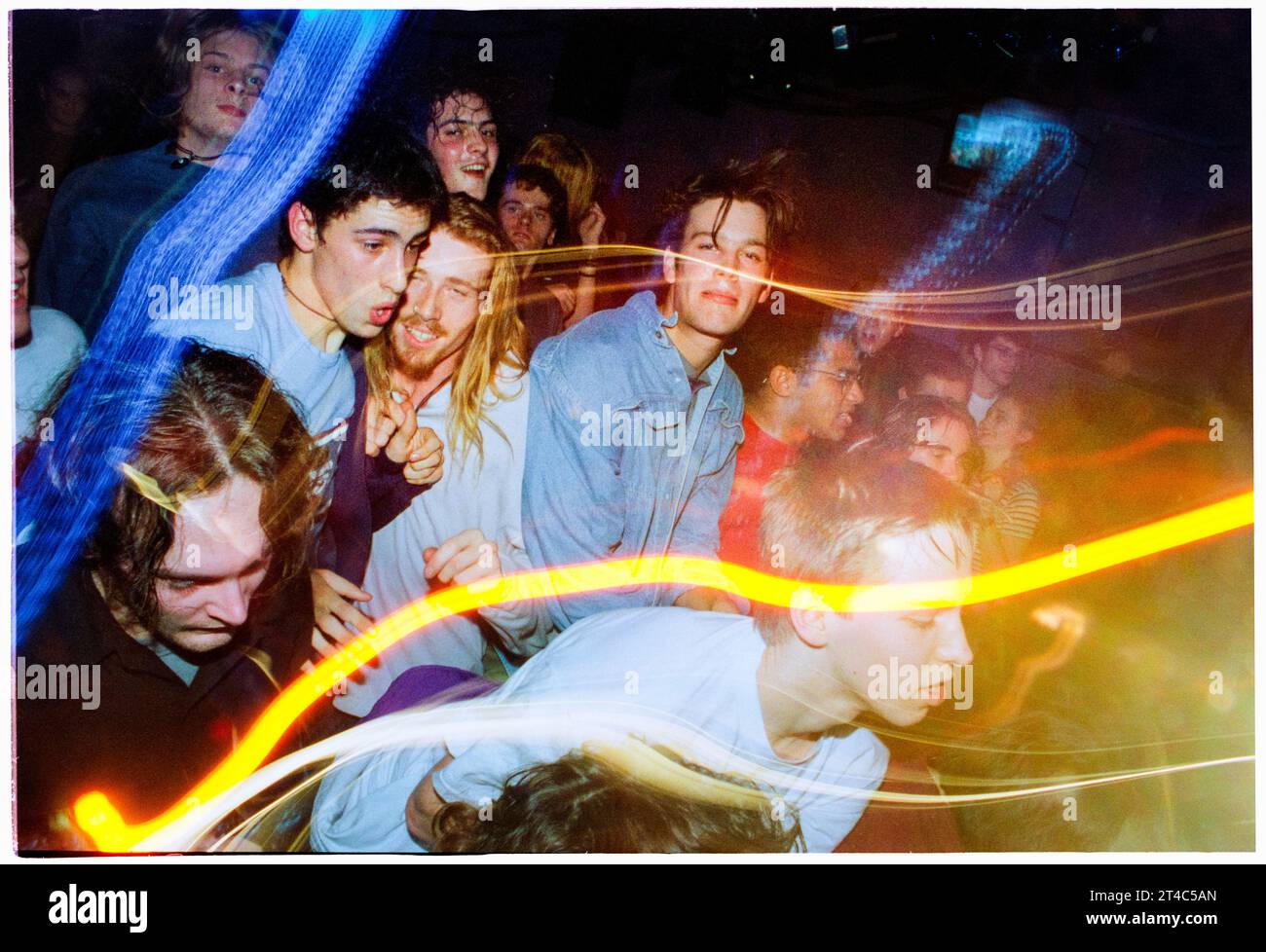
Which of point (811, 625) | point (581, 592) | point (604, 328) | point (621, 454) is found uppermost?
point (604, 328)

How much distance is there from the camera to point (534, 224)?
282cm

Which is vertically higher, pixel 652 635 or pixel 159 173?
pixel 159 173

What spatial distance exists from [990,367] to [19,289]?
2.54 m

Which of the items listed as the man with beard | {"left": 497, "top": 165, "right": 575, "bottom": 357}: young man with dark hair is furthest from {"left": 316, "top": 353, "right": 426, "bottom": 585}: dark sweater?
{"left": 497, "top": 165, "right": 575, "bottom": 357}: young man with dark hair

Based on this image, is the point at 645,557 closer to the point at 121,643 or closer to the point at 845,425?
the point at 845,425

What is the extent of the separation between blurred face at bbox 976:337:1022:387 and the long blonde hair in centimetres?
121

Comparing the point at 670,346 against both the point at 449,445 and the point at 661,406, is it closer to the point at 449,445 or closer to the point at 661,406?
the point at 661,406

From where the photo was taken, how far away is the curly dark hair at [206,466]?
279 cm

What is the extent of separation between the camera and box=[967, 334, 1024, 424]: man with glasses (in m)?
2.86

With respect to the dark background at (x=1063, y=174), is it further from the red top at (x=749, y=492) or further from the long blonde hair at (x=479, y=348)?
the red top at (x=749, y=492)

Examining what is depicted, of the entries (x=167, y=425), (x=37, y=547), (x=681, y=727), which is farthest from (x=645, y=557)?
(x=37, y=547)

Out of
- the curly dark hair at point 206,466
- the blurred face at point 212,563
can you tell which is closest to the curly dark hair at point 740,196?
the curly dark hair at point 206,466

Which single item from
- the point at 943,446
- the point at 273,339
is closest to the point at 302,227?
the point at 273,339

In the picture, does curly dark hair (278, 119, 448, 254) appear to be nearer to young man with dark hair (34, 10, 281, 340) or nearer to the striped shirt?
young man with dark hair (34, 10, 281, 340)
